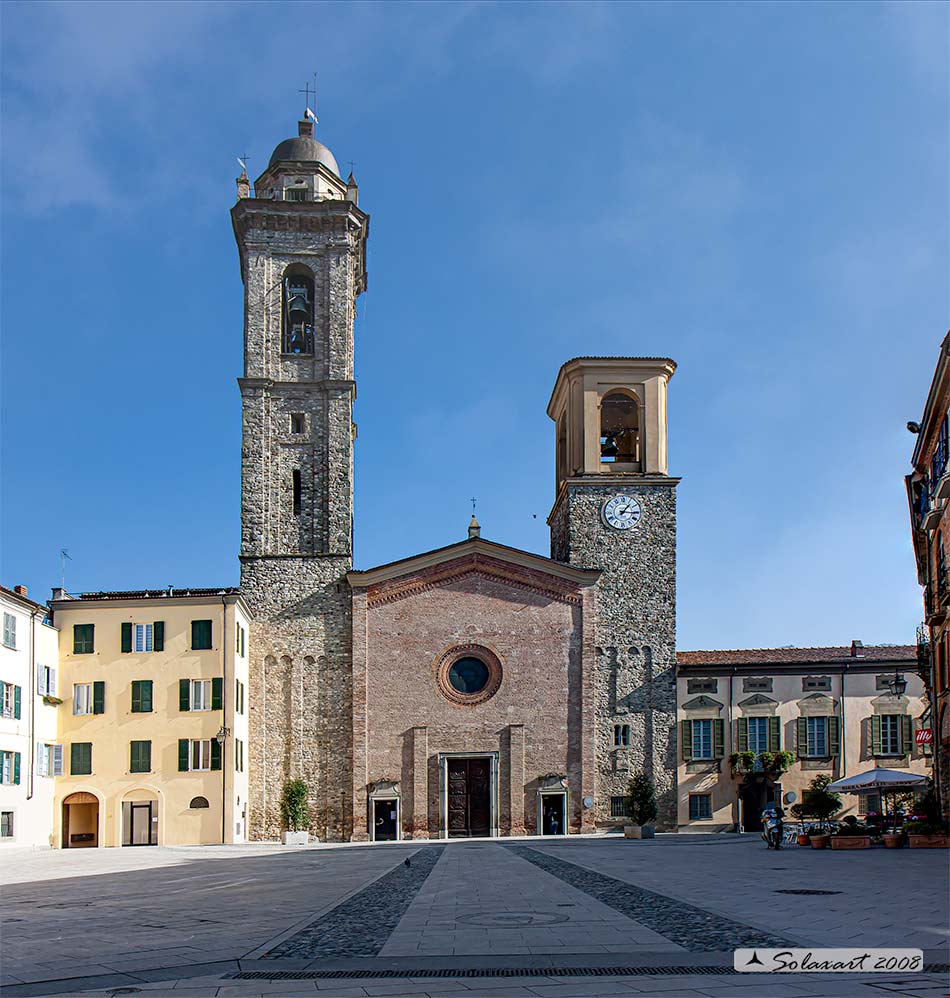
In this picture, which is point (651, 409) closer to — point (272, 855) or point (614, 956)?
point (272, 855)

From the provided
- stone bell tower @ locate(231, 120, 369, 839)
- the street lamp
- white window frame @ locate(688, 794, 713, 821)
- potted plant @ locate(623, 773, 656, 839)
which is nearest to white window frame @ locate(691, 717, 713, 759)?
white window frame @ locate(688, 794, 713, 821)

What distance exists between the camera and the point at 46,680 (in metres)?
40.5

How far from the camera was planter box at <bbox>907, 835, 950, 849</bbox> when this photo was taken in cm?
2841

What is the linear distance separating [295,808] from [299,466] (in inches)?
522

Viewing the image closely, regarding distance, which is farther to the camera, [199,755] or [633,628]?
[633,628]

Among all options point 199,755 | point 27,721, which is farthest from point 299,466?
point 27,721

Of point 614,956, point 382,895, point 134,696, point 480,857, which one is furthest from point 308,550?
point 614,956

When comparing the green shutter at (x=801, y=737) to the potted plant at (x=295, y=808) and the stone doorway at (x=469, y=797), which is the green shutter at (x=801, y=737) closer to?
the stone doorway at (x=469, y=797)

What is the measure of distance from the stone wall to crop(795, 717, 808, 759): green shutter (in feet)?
16.0

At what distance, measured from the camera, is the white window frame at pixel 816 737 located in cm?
4700

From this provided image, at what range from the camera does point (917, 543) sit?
123ft

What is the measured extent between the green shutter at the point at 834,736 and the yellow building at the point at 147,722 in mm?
22712

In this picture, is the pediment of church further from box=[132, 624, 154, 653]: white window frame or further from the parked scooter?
the parked scooter

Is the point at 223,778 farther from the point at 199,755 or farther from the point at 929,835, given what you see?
the point at 929,835
